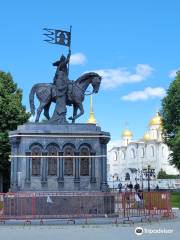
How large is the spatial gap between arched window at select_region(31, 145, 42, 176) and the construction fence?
52.2 inches

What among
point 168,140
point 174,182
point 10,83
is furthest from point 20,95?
point 174,182

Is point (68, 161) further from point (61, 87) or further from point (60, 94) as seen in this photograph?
point (61, 87)

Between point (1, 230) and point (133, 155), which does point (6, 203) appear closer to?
point (1, 230)

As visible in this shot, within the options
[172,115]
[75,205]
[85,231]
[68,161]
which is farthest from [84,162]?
[172,115]

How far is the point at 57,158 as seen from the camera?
25516 millimetres

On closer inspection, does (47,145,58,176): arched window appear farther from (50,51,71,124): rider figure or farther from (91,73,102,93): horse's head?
(91,73,102,93): horse's head

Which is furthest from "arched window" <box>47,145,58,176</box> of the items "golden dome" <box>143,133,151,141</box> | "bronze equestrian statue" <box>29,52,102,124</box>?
"golden dome" <box>143,133,151,141</box>

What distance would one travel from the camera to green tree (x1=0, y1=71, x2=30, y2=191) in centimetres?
4416

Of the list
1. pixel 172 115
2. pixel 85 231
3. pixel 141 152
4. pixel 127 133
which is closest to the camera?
pixel 85 231

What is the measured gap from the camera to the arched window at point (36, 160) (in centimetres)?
2526

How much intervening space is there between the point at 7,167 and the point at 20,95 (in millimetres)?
6850

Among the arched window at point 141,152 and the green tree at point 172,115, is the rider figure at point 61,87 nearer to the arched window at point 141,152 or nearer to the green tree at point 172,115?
the green tree at point 172,115

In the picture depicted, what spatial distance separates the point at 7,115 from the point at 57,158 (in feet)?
67.4

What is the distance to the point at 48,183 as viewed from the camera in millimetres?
25156
